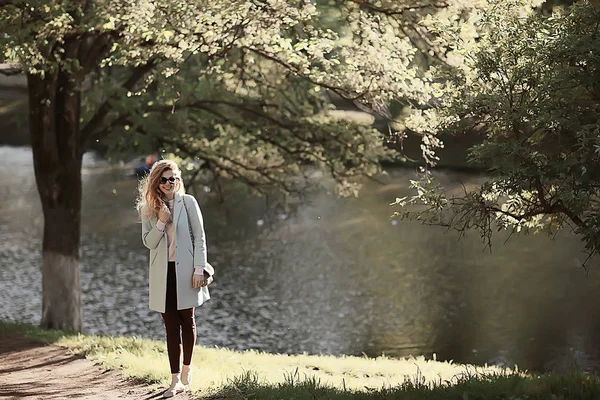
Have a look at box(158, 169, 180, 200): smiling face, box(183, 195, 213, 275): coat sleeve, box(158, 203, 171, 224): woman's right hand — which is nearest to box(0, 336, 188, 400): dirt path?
box(183, 195, 213, 275): coat sleeve

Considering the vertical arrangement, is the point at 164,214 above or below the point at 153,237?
above

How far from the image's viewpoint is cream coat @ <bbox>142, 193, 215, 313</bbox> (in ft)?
25.1

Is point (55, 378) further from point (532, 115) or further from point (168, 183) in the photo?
point (532, 115)

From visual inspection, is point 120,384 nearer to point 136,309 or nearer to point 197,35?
point 197,35

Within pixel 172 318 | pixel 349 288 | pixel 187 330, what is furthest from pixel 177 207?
pixel 349 288

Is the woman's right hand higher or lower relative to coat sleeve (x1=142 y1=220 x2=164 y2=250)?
higher

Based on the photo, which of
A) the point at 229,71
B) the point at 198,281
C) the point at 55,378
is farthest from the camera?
the point at 229,71

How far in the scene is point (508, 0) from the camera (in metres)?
8.84

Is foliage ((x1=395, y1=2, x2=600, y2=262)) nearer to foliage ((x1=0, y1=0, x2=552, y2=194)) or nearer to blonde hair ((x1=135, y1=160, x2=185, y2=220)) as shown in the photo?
foliage ((x1=0, y1=0, x2=552, y2=194))

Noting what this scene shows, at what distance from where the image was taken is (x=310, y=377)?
973 cm

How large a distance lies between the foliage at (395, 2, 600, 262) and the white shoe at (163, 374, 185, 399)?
7.88 feet

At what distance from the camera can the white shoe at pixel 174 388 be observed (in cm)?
786

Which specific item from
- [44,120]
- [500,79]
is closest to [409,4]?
[500,79]

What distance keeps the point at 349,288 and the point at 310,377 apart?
1252 cm
